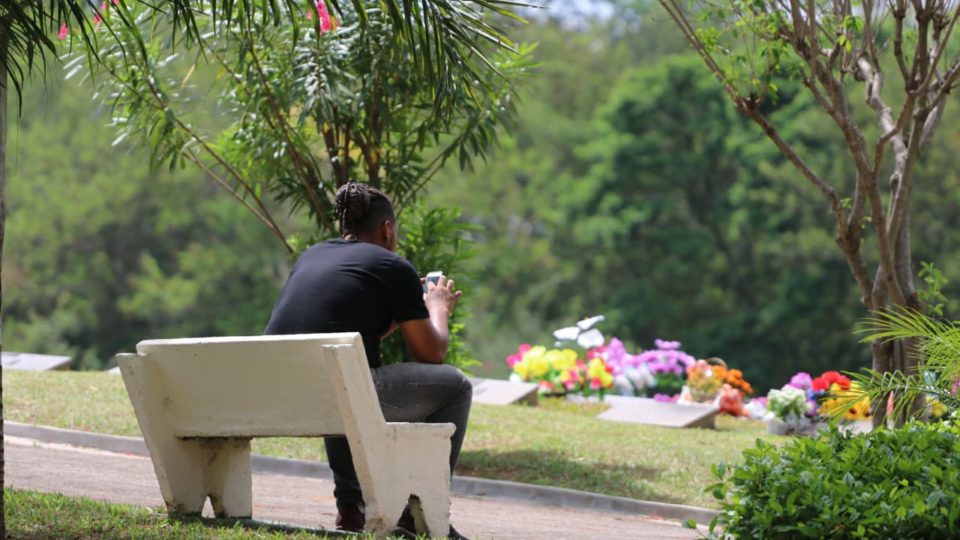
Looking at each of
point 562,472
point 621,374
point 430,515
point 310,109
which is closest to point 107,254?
point 621,374

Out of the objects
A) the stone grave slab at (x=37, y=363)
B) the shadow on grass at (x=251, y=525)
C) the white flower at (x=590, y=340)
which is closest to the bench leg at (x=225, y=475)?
the shadow on grass at (x=251, y=525)

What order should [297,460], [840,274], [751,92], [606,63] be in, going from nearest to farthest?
[751,92] → [297,460] → [840,274] → [606,63]

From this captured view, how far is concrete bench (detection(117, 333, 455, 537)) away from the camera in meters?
5.52

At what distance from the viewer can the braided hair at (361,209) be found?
6.44 metres

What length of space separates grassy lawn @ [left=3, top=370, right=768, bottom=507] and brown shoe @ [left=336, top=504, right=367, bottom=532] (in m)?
3.36

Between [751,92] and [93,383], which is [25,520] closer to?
[751,92]

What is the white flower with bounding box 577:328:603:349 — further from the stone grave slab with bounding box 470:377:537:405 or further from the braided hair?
the braided hair

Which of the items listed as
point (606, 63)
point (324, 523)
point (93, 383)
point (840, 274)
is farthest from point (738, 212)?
point (324, 523)

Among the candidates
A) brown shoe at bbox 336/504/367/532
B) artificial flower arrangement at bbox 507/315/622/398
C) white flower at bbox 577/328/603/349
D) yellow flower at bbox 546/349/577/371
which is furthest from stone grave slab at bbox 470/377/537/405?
brown shoe at bbox 336/504/367/532

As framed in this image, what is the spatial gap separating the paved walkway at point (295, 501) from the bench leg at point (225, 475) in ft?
2.44

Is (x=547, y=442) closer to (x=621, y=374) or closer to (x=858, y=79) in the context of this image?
(x=858, y=79)

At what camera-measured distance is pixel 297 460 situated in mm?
10297

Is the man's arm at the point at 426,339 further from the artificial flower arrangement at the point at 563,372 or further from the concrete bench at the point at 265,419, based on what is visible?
the artificial flower arrangement at the point at 563,372

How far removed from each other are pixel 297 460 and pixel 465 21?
5042 mm
